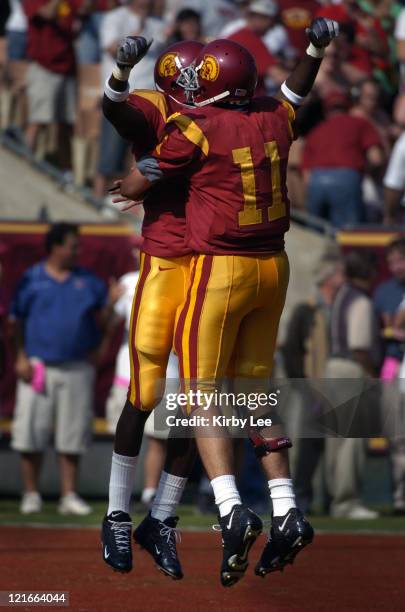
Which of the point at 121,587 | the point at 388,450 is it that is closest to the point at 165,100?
the point at 121,587

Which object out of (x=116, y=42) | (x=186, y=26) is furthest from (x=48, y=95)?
(x=186, y=26)

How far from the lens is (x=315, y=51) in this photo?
729 cm

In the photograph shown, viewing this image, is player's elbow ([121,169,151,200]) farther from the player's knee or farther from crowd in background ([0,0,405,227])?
crowd in background ([0,0,405,227])

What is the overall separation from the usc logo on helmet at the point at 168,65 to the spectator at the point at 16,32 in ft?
27.1

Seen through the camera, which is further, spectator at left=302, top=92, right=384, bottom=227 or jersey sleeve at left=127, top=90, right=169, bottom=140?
spectator at left=302, top=92, right=384, bottom=227

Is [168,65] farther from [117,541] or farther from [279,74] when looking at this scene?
[279,74]

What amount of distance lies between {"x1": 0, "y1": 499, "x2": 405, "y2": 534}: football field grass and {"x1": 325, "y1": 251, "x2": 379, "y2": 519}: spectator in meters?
0.23

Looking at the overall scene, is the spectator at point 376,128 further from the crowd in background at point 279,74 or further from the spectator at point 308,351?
the spectator at point 308,351

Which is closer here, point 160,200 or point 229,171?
point 229,171

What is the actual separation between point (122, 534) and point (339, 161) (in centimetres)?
705

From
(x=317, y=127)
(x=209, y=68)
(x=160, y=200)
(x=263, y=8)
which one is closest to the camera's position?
(x=209, y=68)

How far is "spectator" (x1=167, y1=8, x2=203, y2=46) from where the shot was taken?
14.4 metres

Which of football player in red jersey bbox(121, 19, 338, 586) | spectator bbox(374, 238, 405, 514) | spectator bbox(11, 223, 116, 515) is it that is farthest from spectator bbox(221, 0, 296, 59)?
football player in red jersey bbox(121, 19, 338, 586)

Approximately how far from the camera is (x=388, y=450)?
13000 millimetres
